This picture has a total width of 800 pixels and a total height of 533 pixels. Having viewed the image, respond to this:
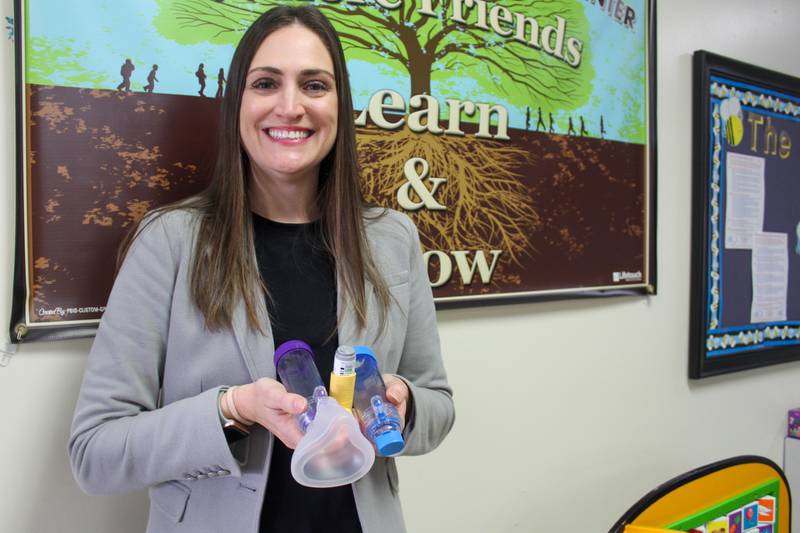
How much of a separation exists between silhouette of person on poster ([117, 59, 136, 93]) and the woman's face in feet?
0.99

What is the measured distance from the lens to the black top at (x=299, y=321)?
925 mm

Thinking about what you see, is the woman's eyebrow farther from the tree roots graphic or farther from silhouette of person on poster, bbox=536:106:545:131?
silhouette of person on poster, bbox=536:106:545:131

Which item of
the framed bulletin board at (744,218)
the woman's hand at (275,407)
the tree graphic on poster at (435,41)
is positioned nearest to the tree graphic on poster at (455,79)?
the tree graphic on poster at (435,41)

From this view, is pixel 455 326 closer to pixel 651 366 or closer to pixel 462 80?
pixel 462 80

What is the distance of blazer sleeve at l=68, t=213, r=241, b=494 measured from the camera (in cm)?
82

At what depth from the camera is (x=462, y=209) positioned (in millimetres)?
1515

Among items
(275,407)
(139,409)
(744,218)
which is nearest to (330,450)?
(275,407)

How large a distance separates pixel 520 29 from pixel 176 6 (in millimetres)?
863

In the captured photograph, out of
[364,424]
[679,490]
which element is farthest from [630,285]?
[364,424]

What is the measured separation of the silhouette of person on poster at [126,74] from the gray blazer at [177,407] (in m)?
0.34

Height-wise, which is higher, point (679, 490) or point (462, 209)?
point (462, 209)

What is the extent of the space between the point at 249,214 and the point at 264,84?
209mm

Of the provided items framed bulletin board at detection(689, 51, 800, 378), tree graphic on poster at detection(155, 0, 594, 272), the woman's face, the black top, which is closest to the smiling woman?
the woman's face

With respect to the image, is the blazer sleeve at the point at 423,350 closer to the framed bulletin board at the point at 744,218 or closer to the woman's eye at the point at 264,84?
the woman's eye at the point at 264,84
